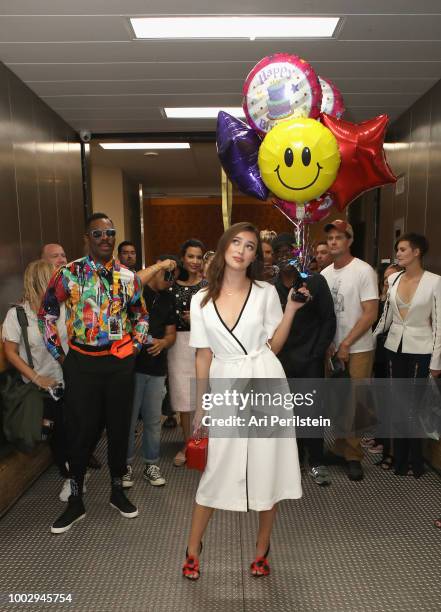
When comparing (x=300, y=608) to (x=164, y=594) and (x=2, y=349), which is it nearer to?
(x=164, y=594)

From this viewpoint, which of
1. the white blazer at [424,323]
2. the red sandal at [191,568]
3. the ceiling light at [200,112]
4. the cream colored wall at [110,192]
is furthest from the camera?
the cream colored wall at [110,192]

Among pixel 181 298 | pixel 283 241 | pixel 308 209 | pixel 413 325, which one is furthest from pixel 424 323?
pixel 181 298

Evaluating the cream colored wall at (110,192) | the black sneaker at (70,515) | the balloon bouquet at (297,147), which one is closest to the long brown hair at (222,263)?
the balloon bouquet at (297,147)

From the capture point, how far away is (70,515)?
2562 mm

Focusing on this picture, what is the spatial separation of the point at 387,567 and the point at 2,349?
2332mm

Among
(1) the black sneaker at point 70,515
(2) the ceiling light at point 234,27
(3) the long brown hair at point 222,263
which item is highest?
(2) the ceiling light at point 234,27

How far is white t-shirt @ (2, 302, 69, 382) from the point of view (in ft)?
9.06

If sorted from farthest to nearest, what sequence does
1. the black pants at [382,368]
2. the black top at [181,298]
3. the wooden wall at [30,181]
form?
the wooden wall at [30,181]
the black pants at [382,368]
the black top at [181,298]

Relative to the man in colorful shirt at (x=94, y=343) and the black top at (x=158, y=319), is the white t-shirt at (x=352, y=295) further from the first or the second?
the man in colorful shirt at (x=94, y=343)

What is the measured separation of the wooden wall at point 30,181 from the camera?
3.39 meters

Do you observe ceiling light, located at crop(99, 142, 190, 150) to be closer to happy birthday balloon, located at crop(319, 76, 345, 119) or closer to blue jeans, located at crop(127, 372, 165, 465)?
happy birthday balloon, located at crop(319, 76, 345, 119)

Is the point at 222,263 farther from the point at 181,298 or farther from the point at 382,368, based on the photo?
the point at 382,368

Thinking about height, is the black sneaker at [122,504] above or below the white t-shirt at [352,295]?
below

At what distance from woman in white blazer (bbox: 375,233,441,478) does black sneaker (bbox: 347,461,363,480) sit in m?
0.25
